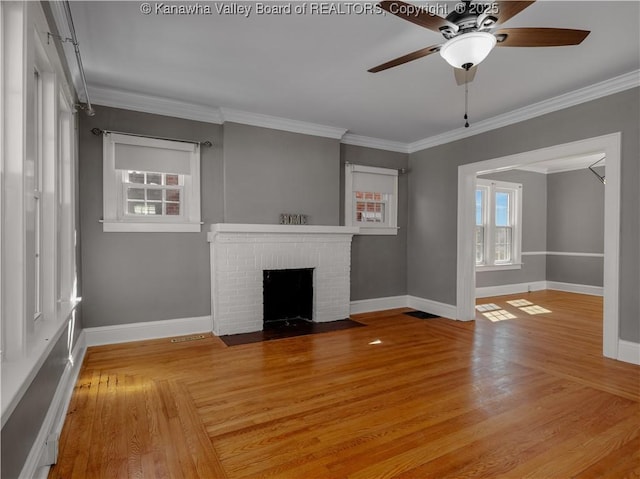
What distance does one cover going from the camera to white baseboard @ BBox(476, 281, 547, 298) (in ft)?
23.6

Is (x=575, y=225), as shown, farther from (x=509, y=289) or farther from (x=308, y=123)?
(x=308, y=123)

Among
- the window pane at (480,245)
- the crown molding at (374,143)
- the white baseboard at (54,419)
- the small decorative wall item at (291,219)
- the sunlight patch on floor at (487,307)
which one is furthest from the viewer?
the window pane at (480,245)

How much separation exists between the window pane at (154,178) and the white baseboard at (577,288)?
27.1ft

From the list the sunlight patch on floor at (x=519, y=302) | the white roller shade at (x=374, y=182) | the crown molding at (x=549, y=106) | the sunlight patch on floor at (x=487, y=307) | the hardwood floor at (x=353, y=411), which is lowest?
the hardwood floor at (x=353, y=411)

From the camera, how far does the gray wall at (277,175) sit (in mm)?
4605

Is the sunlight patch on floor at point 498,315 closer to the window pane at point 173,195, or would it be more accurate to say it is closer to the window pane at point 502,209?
the window pane at point 502,209

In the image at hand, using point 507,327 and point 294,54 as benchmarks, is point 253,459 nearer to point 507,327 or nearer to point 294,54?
point 294,54

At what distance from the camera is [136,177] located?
423 centimetres

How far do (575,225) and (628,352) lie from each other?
5198 millimetres

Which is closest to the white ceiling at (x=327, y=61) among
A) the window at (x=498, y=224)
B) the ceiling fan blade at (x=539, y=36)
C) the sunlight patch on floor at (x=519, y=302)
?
the ceiling fan blade at (x=539, y=36)

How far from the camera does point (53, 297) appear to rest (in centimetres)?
248

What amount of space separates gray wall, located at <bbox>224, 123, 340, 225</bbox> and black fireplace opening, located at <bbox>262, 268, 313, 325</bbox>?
0.74 meters

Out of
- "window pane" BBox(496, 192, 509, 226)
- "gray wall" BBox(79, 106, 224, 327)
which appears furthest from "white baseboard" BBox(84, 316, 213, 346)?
"window pane" BBox(496, 192, 509, 226)

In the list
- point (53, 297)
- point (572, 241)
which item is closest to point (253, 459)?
point (53, 297)
